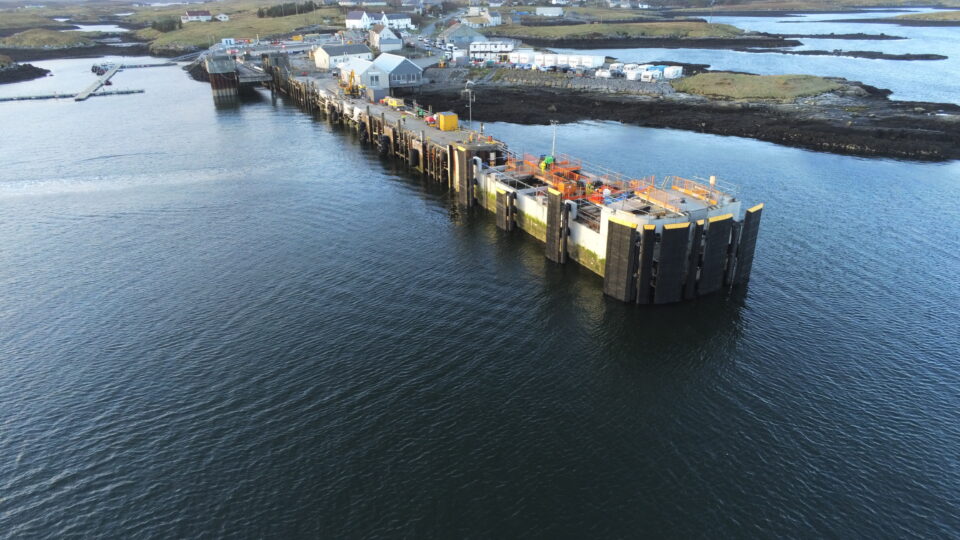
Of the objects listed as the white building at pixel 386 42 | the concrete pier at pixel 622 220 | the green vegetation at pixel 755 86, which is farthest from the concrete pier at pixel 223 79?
the green vegetation at pixel 755 86

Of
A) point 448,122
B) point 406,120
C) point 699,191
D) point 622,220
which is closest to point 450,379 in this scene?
point 622,220

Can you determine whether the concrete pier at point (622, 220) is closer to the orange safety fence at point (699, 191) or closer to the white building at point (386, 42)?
the orange safety fence at point (699, 191)

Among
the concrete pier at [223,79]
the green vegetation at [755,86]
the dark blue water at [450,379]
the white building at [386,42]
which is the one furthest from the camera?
the white building at [386,42]

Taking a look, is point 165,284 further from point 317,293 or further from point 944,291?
point 944,291

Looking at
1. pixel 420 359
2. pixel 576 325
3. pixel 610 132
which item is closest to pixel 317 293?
pixel 420 359

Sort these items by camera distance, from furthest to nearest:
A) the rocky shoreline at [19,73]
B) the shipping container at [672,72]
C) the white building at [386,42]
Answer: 1. the white building at [386,42]
2. the rocky shoreline at [19,73]
3. the shipping container at [672,72]

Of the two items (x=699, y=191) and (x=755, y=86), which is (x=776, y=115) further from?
(x=699, y=191)
